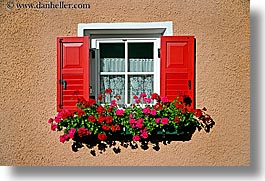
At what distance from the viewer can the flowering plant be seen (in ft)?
15.6

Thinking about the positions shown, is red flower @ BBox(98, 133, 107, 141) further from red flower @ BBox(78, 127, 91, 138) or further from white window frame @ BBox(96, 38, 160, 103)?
white window frame @ BBox(96, 38, 160, 103)

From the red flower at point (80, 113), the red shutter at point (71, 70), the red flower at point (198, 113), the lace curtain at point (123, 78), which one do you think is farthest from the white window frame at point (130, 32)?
the red flower at point (198, 113)

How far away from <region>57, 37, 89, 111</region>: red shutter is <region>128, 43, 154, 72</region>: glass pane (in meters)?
0.62

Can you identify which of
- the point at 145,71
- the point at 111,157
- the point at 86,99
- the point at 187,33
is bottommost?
the point at 111,157

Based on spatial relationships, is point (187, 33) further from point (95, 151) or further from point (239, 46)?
point (95, 151)

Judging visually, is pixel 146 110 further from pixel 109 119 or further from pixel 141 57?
pixel 141 57

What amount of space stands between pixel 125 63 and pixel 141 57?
8.4 inches

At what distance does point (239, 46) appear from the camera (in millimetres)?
5004

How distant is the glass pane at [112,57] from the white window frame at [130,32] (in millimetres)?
84

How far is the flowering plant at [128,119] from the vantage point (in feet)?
15.6

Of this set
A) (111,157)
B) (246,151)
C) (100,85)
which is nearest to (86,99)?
(100,85)

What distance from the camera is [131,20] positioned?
5.03 m

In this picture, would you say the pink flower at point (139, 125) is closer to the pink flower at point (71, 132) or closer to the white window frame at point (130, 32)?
the white window frame at point (130, 32)

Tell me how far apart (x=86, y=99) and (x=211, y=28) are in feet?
5.59
